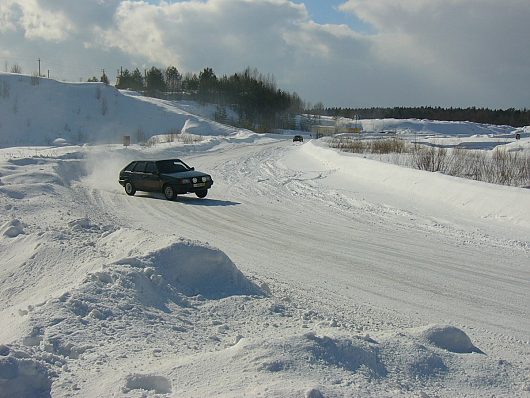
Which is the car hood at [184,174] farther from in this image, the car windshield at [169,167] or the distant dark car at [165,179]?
the car windshield at [169,167]

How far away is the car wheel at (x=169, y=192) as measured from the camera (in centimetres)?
1817

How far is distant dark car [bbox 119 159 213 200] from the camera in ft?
59.7

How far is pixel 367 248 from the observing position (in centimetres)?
1115

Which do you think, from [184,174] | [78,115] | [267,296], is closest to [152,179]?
[184,174]

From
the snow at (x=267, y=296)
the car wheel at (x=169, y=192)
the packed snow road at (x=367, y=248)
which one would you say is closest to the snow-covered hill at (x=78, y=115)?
the car wheel at (x=169, y=192)

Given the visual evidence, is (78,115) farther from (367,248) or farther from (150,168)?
(367,248)

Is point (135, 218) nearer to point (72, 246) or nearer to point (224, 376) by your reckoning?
point (72, 246)

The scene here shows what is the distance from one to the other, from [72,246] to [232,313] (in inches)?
158

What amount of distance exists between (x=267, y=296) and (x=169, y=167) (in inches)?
503

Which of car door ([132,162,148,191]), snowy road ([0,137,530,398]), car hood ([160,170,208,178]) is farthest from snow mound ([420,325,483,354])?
car door ([132,162,148,191])

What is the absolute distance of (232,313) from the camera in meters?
6.61

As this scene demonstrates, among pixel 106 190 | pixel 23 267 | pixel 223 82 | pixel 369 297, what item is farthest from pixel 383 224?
pixel 223 82

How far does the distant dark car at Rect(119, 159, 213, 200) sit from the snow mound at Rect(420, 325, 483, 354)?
13413 millimetres

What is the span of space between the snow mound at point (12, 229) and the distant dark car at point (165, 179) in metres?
7.74
